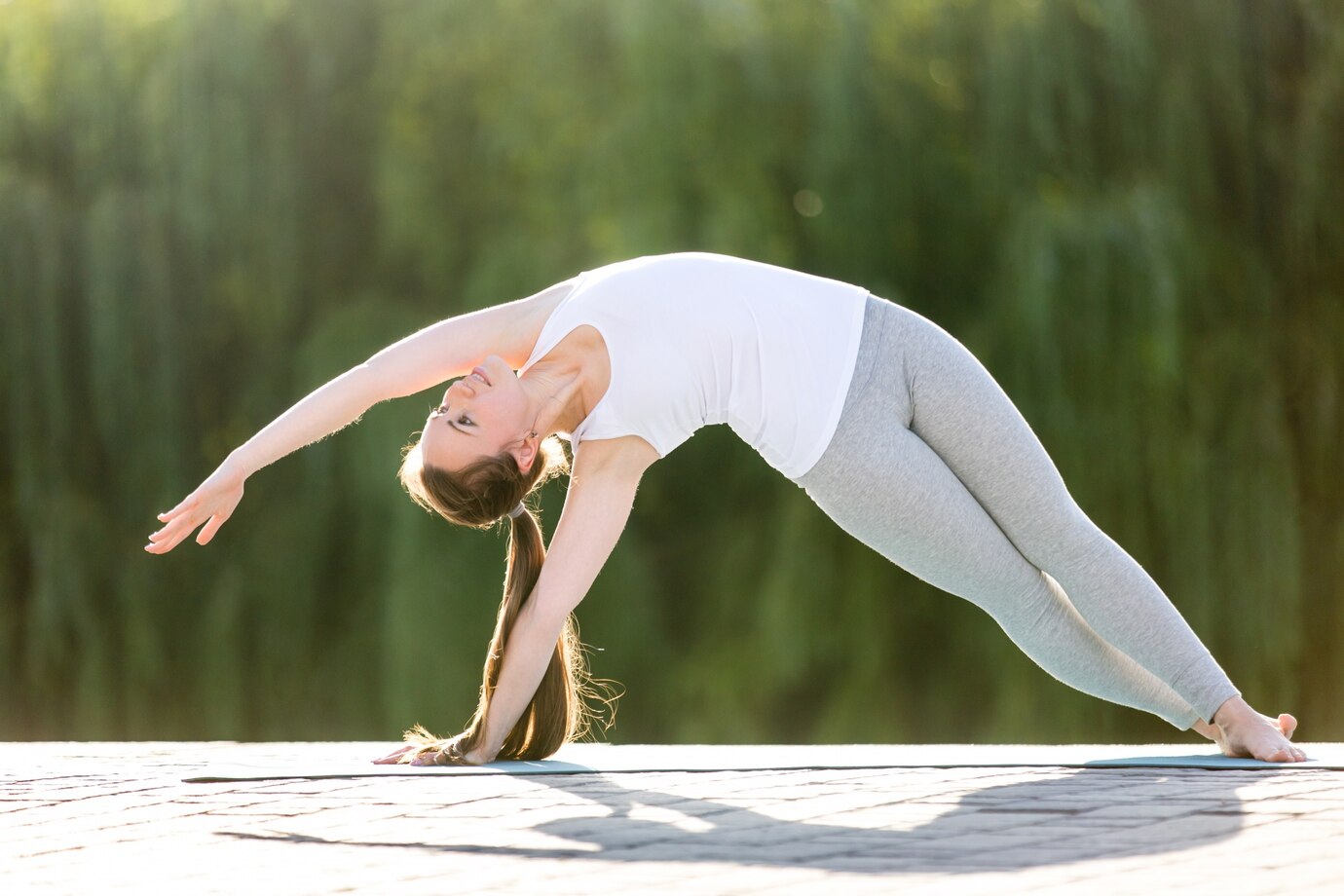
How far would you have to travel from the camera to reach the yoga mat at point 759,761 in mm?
3160

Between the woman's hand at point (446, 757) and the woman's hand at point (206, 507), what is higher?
the woman's hand at point (206, 507)

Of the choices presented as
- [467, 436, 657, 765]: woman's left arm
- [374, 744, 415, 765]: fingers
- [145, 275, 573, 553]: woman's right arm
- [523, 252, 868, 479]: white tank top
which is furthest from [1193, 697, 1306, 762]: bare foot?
[374, 744, 415, 765]: fingers

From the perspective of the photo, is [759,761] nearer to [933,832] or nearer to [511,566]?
[511,566]

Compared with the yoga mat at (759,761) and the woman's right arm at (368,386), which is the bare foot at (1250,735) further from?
the woman's right arm at (368,386)

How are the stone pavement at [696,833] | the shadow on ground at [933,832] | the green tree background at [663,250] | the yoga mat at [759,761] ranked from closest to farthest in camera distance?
1. the stone pavement at [696,833]
2. the shadow on ground at [933,832]
3. the yoga mat at [759,761]
4. the green tree background at [663,250]

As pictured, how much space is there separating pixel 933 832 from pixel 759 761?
1211 millimetres

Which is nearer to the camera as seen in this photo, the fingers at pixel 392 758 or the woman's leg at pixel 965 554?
the woman's leg at pixel 965 554

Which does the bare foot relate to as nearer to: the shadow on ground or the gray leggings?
the gray leggings

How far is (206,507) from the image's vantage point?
3088mm

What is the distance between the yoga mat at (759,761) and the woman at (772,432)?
0.53 feet

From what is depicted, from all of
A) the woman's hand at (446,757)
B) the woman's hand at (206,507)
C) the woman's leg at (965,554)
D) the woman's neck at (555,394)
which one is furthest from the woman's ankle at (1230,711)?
the woman's hand at (206,507)

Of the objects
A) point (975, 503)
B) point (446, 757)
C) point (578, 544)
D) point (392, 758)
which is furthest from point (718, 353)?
point (392, 758)

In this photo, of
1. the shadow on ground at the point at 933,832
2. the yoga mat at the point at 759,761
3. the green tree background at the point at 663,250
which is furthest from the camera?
the green tree background at the point at 663,250

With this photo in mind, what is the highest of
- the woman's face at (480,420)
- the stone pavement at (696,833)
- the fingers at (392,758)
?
the woman's face at (480,420)
